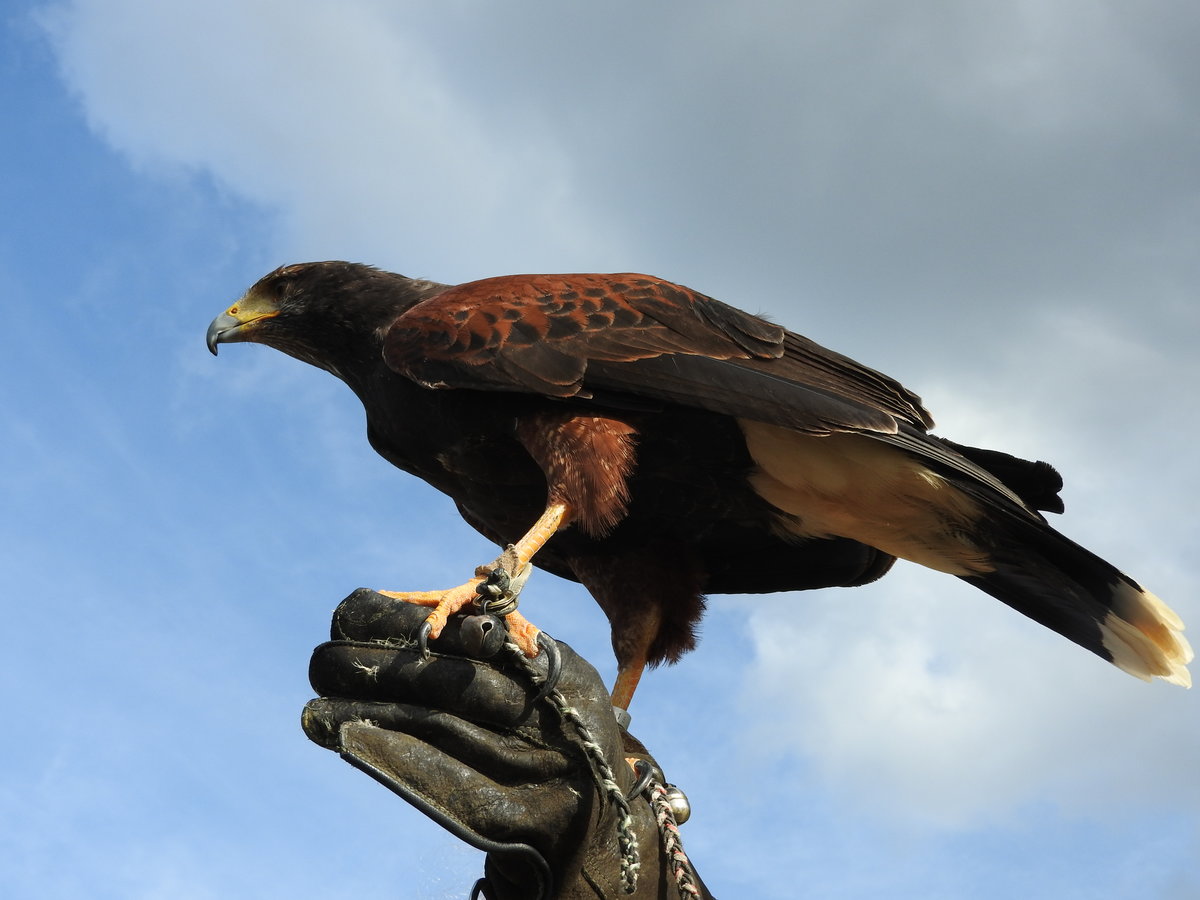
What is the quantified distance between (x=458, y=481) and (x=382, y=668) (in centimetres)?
134

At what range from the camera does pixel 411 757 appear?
2.91 m

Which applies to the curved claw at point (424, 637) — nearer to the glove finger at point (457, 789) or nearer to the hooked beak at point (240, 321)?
the glove finger at point (457, 789)

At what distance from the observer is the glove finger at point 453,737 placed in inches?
118

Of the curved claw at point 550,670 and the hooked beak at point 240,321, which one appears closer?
the curved claw at point 550,670

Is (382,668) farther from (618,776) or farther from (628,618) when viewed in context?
(628,618)

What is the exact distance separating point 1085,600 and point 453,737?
252cm

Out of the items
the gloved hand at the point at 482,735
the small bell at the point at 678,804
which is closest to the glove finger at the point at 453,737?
the gloved hand at the point at 482,735

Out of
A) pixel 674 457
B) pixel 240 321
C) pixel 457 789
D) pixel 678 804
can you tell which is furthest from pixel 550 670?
pixel 240 321

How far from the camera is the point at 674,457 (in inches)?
160

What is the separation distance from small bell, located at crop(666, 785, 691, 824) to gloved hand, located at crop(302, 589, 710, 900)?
1.05ft

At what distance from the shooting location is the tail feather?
4156 millimetres

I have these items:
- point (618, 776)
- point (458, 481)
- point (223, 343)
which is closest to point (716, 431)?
point (458, 481)

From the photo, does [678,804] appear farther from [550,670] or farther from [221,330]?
[221,330]

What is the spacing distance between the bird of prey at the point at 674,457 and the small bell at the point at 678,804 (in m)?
0.81
